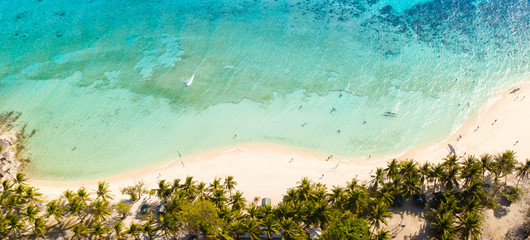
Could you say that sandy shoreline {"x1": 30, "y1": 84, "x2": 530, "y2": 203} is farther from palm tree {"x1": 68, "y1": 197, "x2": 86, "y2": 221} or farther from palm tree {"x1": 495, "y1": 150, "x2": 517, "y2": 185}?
palm tree {"x1": 495, "y1": 150, "x2": 517, "y2": 185}

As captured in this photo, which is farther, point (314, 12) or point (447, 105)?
point (314, 12)

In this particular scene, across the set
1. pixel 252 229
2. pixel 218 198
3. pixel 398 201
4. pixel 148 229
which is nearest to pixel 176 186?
pixel 218 198

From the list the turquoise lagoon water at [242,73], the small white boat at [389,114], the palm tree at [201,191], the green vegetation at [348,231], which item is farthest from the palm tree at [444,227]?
the palm tree at [201,191]

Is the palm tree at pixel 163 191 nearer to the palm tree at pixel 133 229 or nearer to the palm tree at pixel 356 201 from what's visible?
the palm tree at pixel 133 229

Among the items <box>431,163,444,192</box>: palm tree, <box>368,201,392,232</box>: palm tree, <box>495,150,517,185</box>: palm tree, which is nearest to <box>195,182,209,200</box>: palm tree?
<box>368,201,392,232</box>: palm tree

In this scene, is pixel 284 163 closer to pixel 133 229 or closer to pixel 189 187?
pixel 189 187

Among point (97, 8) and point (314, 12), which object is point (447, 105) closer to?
point (314, 12)

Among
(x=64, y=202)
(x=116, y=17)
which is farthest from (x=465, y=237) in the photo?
(x=116, y=17)
